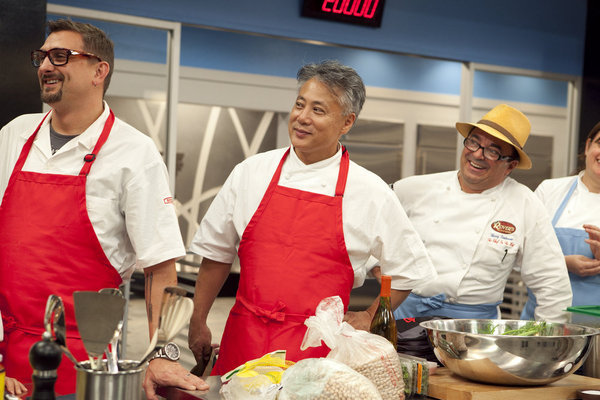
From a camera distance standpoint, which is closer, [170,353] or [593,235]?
[170,353]

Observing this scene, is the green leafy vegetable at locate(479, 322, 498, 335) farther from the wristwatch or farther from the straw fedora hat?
the straw fedora hat

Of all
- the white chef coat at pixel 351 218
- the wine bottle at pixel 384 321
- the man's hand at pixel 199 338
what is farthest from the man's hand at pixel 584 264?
the man's hand at pixel 199 338

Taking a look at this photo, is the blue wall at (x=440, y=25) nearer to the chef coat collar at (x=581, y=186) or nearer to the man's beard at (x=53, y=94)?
the chef coat collar at (x=581, y=186)

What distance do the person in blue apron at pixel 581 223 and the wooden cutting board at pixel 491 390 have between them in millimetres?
1207

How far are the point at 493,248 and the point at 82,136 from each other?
146cm

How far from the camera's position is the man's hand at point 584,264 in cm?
306

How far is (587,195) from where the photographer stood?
323cm

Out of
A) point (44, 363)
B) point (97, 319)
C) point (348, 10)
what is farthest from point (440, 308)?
point (348, 10)

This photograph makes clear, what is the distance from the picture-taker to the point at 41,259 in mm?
2055

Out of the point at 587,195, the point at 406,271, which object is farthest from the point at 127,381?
the point at 587,195

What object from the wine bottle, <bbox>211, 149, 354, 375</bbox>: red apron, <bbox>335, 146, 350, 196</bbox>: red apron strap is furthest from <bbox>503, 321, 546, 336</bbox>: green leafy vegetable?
<bbox>335, 146, 350, 196</bbox>: red apron strap

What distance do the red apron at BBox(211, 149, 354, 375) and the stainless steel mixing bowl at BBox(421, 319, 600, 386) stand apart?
1.48 feet

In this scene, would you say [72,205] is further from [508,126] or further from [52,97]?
[508,126]

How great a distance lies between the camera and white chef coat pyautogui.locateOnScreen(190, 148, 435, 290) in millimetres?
2311
